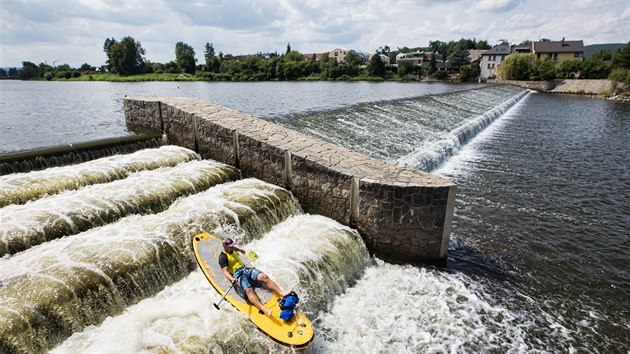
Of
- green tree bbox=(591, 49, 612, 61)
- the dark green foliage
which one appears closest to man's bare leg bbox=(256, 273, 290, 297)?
the dark green foliage

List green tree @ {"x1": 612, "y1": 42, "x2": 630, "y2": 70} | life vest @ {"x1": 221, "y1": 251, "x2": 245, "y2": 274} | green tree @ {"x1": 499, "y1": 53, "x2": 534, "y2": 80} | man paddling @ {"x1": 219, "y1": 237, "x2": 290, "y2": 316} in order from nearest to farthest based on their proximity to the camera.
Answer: man paddling @ {"x1": 219, "y1": 237, "x2": 290, "y2": 316}, life vest @ {"x1": 221, "y1": 251, "x2": 245, "y2": 274}, green tree @ {"x1": 612, "y1": 42, "x2": 630, "y2": 70}, green tree @ {"x1": 499, "y1": 53, "x2": 534, "y2": 80}

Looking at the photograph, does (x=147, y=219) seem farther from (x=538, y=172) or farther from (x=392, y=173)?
(x=538, y=172)

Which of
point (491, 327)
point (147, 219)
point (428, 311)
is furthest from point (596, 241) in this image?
point (147, 219)

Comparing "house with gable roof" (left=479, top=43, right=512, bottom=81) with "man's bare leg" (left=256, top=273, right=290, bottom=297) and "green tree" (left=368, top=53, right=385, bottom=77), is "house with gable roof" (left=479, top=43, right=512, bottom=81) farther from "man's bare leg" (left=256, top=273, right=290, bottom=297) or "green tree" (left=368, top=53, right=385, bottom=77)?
"man's bare leg" (left=256, top=273, right=290, bottom=297)

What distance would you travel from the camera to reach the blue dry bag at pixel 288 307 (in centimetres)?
645

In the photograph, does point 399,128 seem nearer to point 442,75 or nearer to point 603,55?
point 603,55

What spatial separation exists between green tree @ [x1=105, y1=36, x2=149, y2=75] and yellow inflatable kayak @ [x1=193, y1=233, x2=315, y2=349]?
331ft

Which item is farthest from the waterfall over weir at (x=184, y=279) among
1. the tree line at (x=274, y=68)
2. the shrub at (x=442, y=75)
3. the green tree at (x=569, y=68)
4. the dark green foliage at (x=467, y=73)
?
the shrub at (x=442, y=75)

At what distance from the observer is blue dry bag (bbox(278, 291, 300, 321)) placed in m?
6.45

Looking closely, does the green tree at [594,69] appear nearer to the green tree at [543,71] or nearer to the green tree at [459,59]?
the green tree at [543,71]

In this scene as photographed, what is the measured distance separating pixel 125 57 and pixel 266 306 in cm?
10323

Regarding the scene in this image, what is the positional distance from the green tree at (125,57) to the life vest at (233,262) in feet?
333

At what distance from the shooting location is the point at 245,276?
7.10 meters

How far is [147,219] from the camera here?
8.98 m
